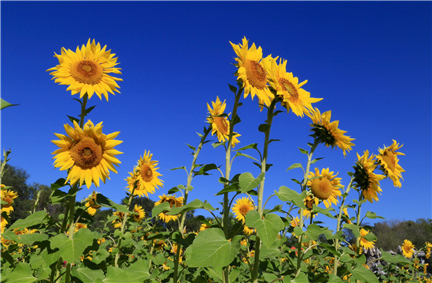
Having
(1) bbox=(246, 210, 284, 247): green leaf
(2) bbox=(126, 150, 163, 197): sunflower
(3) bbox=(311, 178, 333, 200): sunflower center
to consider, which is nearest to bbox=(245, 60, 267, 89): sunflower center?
(1) bbox=(246, 210, 284, 247): green leaf

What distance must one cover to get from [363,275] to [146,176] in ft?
13.6

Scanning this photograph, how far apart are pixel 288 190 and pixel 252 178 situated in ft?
1.20

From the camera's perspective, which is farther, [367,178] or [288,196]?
[367,178]

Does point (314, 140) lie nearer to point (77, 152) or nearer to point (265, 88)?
point (265, 88)

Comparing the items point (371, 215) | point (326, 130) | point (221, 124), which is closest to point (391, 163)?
point (371, 215)

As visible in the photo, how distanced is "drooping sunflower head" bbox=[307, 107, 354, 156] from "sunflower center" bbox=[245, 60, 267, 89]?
1.15 meters

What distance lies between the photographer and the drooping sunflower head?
149 inches

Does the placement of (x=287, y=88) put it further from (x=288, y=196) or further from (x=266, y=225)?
(x=266, y=225)

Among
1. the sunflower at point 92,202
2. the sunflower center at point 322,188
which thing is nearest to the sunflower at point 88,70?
the sunflower at point 92,202

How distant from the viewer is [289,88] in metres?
2.93

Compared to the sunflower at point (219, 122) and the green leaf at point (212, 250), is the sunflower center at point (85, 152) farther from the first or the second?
the sunflower at point (219, 122)

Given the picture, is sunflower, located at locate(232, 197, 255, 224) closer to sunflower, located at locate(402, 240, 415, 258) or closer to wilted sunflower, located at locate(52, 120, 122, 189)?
wilted sunflower, located at locate(52, 120, 122, 189)

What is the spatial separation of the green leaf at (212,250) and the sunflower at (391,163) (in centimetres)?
351

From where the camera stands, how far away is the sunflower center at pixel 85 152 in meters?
3.03
